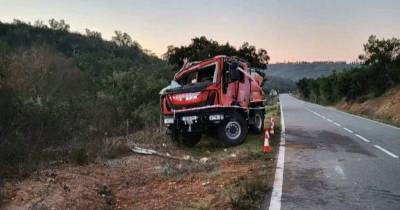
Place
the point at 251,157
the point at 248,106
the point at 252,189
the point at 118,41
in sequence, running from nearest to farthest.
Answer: the point at 252,189 → the point at 251,157 → the point at 248,106 → the point at 118,41

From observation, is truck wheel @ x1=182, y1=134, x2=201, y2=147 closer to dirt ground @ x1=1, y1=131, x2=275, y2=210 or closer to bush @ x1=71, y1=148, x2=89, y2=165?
dirt ground @ x1=1, y1=131, x2=275, y2=210

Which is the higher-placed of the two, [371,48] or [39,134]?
[371,48]

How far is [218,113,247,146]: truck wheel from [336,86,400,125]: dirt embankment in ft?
73.1

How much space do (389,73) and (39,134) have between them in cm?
4248

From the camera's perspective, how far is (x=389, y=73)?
160 feet

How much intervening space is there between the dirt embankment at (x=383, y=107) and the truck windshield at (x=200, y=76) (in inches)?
892

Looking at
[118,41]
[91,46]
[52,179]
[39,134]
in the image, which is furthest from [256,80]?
[118,41]

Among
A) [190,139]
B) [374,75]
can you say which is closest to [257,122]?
[190,139]

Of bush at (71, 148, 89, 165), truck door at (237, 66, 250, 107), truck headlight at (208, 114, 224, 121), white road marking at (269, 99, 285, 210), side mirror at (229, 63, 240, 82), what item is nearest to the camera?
white road marking at (269, 99, 285, 210)

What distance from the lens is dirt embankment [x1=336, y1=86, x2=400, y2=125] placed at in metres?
37.6

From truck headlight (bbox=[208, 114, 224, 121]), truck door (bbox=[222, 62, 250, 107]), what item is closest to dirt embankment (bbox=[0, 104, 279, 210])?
truck headlight (bbox=[208, 114, 224, 121])

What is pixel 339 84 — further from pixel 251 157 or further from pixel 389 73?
pixel 251 157

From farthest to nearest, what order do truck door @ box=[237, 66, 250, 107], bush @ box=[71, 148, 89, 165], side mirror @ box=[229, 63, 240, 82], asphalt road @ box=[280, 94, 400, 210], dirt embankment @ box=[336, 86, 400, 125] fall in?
dirt embankment @ box=[336, 86, 400, 125] → truck door @ box=[237, 66, 250, 107] → side mirror @ box=[229, 63, 240, 82] → bush @ box=[71, 148, 89, 165] → asphalt road @ box=[280, 94, 400, 210]

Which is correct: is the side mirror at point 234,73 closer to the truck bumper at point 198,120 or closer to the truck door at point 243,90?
the truck door at point 243,90
